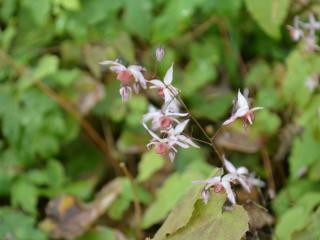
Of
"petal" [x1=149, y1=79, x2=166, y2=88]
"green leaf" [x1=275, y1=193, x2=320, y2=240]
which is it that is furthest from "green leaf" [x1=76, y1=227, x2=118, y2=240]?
"petal" [x1=149, y1=79, x2=166, y2=88]

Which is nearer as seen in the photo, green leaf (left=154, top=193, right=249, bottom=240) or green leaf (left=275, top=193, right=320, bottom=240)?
green leaf (left=154, top=193, right=249, bottom=240)

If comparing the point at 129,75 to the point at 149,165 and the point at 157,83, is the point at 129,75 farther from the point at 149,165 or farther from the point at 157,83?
the point at 149,165

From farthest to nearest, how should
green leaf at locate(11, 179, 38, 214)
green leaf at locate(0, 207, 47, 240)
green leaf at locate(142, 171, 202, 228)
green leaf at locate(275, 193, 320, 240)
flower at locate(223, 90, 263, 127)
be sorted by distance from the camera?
1. green leaf at locate(11, 179, 38, 214)
2. green leaf at locate(0, 207, 47, 240)
3. green leaf at locate(142, 171, 202, 228)
4. green leaf at locate(275, 193, 320, 240)
5. flower at locate(223, 90, 263, 127)

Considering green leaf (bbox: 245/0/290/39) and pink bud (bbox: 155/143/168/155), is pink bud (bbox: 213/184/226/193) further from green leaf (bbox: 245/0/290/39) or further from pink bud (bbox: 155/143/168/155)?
green leaf (bbox: 245/0/290/39)

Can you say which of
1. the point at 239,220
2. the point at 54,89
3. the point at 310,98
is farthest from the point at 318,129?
the point at 54,89

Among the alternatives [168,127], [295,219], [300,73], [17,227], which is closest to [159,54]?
[168,127]

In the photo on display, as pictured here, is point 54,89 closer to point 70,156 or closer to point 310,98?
point 70,156

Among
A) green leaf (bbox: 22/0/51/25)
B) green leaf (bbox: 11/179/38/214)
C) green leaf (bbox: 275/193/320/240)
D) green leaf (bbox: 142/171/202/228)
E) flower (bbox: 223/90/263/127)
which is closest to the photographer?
flower (bbox: 223/90/263/127)
